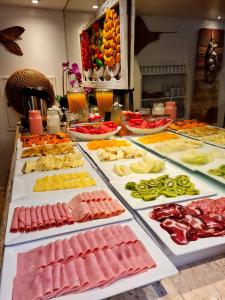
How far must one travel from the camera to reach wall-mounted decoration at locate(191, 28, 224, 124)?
5.84 ft

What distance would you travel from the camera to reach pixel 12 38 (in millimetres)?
3049

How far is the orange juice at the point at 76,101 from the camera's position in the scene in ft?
8.36

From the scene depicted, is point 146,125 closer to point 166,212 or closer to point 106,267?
point 166,212

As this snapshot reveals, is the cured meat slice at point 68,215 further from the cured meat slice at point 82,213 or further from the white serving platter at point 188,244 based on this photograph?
the white serving platter at point 188,244

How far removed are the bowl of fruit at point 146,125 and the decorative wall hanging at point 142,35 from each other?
0.62 metres

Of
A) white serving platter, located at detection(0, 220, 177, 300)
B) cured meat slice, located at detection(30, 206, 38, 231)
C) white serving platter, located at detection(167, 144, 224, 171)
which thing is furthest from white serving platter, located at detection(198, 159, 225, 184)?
cured meat slice, located at detection(30, 206, 38, 231)

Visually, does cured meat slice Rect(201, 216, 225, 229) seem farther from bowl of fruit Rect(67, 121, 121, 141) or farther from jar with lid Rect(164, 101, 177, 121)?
jar with lid Rect(164, 101, 177, 121)

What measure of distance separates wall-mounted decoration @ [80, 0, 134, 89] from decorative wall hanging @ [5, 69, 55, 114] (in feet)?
2.09

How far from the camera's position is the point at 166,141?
1720mm

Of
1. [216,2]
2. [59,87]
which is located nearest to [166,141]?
[216,2]

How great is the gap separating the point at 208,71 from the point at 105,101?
986 mm

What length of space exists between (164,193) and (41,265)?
0.54 meters

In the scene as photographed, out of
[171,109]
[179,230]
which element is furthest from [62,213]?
[171,109]

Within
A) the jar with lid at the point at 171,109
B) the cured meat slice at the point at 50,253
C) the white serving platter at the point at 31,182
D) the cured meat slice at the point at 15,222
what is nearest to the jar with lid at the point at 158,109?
the jar with lid at the point at 171,109
